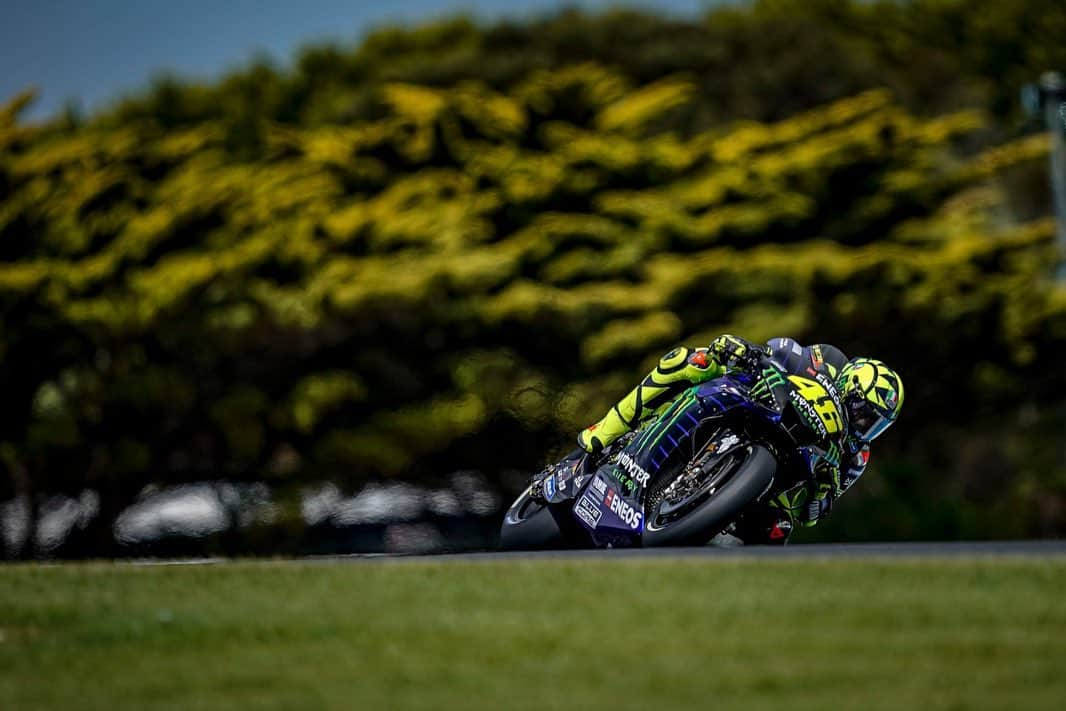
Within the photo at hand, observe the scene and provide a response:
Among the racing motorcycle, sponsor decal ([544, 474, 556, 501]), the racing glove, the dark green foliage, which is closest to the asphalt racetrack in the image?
the racing motorcycle

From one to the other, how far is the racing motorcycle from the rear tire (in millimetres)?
107

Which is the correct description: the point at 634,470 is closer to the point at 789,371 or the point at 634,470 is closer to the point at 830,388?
the point at 789,371

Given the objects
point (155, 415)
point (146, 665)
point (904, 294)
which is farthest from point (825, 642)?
point (904, 294)

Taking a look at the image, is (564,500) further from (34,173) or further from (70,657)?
(34,173)

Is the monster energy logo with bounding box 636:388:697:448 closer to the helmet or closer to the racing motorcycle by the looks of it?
the racing motorcycle

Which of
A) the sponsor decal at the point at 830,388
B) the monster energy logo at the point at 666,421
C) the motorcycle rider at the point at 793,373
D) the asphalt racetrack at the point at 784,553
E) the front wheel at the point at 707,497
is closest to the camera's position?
the asphalt racetrack at the point at 784,553

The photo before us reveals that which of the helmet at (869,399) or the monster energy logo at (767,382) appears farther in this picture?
the helmet at (869,399)

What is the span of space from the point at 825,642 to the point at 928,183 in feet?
71.7

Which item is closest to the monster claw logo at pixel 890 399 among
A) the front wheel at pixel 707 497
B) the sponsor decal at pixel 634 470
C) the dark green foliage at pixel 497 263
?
the front wheel at pixel 707 497

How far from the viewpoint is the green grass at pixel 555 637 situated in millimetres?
4691

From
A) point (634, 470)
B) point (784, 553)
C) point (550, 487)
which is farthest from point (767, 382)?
point (550, 487)

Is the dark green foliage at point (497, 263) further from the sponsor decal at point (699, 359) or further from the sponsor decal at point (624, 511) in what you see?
the sponsor decal at point (699, 359)

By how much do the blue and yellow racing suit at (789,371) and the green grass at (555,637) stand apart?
1.85 meters

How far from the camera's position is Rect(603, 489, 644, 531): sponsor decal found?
8.96 m
